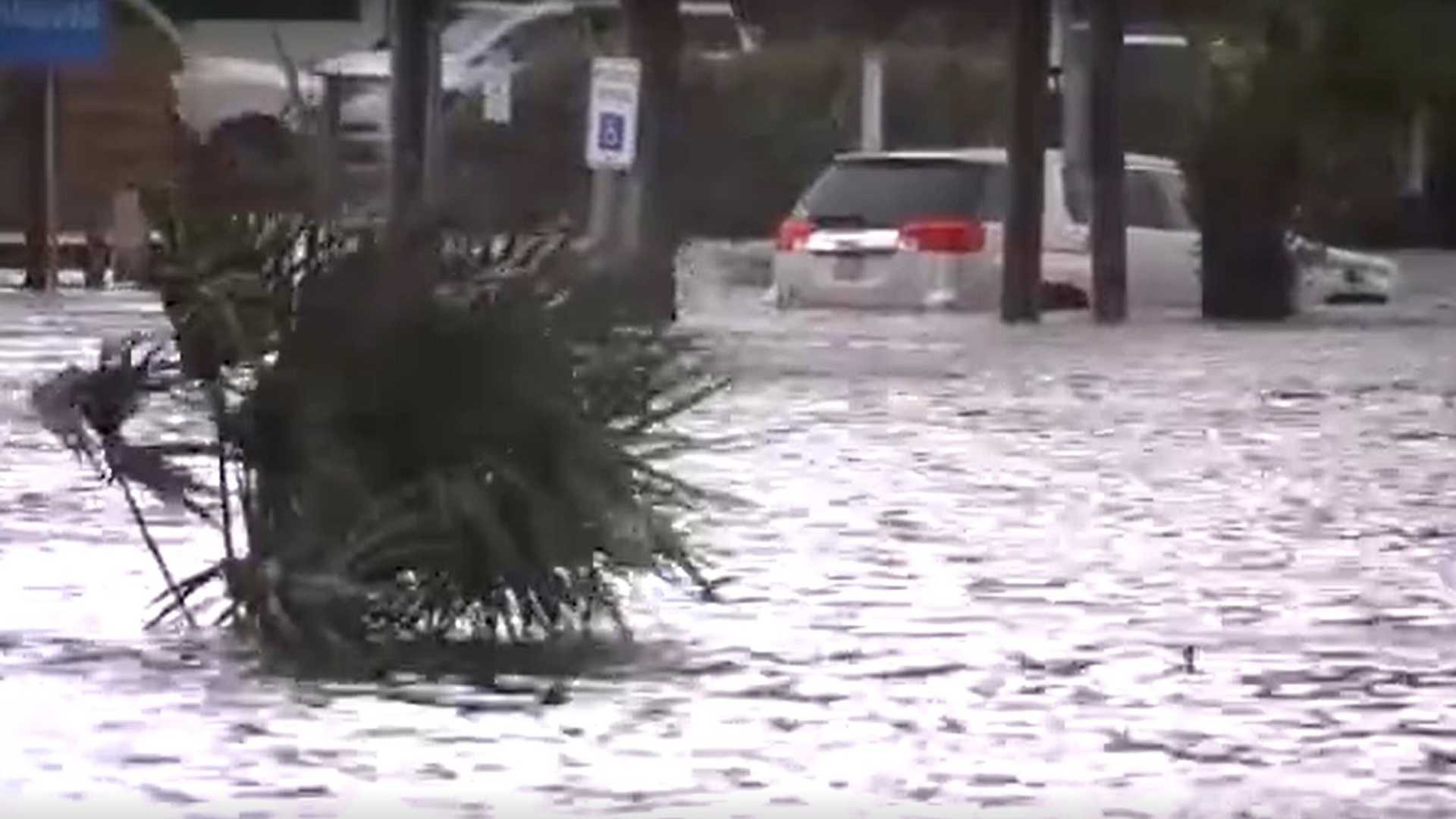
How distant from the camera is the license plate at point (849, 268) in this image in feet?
103

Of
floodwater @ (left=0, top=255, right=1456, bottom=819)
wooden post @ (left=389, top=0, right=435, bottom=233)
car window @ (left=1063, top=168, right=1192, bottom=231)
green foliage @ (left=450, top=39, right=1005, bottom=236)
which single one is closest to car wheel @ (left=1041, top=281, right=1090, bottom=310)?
car window @ (left=1063, top=168, right=1192, bottom=231)

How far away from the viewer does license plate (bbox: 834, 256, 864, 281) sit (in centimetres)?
3152

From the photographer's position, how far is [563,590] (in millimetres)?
9914

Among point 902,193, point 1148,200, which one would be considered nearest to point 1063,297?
point 1148,200

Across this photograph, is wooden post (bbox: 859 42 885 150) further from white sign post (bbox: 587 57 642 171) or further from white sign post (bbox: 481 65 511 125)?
white sign post (bbox: 587 57 642 171)

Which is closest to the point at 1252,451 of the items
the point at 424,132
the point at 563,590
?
the point at 563,590

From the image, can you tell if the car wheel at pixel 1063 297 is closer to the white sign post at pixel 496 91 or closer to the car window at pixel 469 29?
the white sign post at pixel 496 91

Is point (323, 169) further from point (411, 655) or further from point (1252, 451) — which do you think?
point (1252, 451)

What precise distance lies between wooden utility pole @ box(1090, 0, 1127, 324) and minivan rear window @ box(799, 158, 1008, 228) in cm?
101

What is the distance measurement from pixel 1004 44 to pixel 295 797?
36.4 metres

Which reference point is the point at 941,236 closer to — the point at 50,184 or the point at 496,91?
the point at 496,91

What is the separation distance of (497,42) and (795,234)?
1219 cm

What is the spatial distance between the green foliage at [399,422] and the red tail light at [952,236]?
852 inches

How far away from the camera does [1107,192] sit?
97.5 ft
